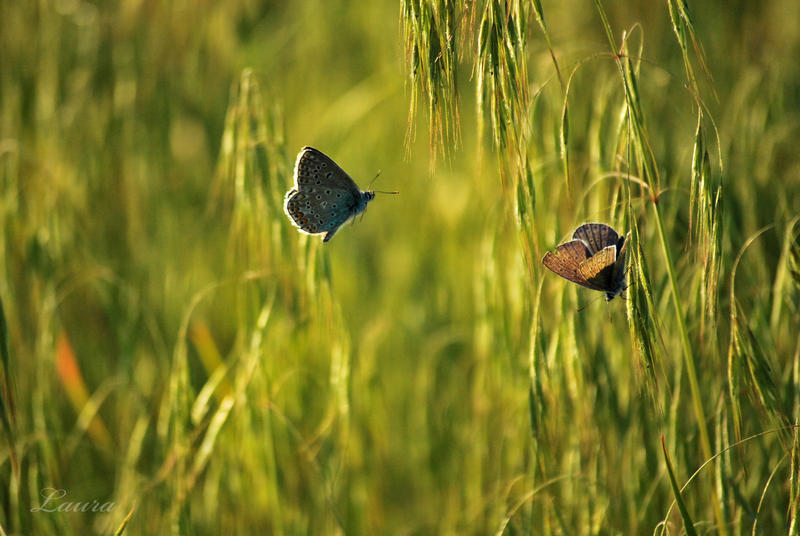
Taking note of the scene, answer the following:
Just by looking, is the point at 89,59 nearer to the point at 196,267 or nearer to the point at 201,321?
the point at 196,267

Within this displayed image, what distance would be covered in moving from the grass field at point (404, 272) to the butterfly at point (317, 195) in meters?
0.16

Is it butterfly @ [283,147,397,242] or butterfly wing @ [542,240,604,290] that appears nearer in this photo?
butterfly wing @ [542,240,604,290]

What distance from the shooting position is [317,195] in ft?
3.19

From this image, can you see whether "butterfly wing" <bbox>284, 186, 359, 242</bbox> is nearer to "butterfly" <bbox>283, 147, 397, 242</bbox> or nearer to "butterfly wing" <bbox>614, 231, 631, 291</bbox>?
"butterfly" <bbox>283, 147, 397, 242</bbox>

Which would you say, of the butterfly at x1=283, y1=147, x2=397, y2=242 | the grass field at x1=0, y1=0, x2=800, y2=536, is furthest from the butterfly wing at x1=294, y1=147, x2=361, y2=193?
the grass field at x1=0, y1=0, x2=800, y2=536

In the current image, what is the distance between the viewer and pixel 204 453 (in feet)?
4.77

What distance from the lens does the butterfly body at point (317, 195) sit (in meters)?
0.95

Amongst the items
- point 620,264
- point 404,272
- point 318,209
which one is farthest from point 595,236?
point 404,272

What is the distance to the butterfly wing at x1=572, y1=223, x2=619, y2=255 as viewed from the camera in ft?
2.70

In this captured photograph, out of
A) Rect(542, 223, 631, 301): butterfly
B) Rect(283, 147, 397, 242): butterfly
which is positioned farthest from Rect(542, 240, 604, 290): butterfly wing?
Rect(283, 147, 397, 242): butterfly

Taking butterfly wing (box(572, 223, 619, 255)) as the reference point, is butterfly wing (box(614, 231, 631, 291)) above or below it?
below

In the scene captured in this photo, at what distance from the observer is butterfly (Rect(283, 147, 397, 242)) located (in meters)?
0.95

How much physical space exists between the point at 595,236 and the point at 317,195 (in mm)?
385

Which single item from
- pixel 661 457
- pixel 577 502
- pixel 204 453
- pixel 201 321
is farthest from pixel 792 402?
pixel 201 321
